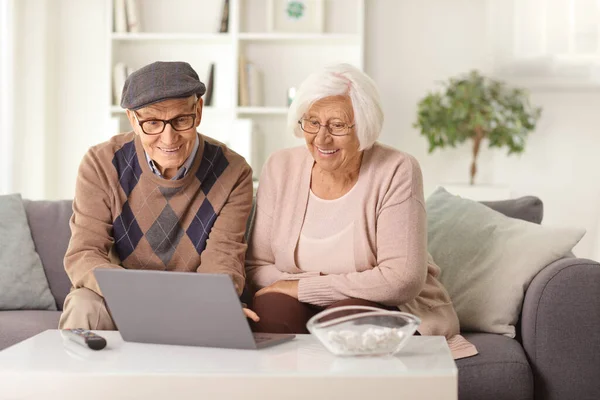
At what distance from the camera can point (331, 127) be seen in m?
2.38

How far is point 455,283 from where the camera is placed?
2.65m

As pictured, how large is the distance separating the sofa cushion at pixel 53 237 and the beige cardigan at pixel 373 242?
0.71 metres

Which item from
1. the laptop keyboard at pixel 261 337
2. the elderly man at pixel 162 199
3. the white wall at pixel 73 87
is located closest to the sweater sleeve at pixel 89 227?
the elderly man at pixel 162 199

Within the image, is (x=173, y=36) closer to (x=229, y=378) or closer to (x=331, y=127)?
(x=331, y=127)

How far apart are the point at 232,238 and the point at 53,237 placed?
0.80m

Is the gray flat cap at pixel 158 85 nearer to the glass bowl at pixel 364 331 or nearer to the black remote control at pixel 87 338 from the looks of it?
the black remote control at pixel 87 338

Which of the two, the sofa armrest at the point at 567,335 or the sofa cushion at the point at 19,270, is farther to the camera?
the sofa cushion at the point at 19,270

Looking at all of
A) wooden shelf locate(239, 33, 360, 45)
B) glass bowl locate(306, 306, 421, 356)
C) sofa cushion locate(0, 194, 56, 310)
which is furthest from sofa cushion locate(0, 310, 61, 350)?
wooden shelf locate(239, 33, 360, 45)

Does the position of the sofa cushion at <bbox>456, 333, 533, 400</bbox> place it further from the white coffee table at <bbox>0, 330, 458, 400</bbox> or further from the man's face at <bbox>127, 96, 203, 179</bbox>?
the man's face at <bbox>127, 96, 203, 179</bbox>

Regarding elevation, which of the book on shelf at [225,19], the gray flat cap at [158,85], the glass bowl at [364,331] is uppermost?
the book on shelf at [225,19]

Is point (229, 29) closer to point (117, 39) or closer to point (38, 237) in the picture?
point (117, 39)

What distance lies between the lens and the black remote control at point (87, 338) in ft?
5.90

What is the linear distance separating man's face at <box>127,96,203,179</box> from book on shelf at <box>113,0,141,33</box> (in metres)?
2.85

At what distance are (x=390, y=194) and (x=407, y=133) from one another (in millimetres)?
2965
